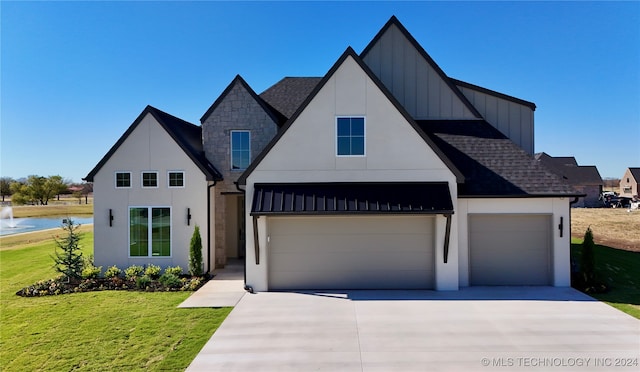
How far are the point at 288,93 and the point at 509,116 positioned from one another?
10.2m

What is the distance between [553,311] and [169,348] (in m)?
9.52

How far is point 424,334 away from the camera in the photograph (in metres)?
6.84

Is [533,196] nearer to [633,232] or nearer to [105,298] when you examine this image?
[105,298]

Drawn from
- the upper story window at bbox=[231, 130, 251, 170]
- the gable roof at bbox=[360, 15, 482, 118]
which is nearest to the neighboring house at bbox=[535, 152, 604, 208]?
the gable roof at bbox=[360, 15, 482, 118]

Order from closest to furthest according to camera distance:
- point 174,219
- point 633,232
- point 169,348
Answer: point 169,348 → point 174,219 → point 633,232

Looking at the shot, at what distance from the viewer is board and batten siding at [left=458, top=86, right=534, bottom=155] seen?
41.7 feet

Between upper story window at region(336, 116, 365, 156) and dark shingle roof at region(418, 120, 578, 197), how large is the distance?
347 cm

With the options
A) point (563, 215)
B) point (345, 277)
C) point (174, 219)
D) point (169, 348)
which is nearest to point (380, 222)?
point (345, 277)

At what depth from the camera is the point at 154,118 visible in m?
11.8

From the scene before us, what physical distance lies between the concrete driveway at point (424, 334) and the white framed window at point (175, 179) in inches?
210

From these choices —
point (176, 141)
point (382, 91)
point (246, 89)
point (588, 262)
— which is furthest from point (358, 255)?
point (246, 89)

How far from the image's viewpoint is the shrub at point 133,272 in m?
11.0

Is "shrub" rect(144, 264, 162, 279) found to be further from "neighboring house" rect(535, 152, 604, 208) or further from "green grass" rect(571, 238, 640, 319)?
"neighboring house" rect(535, 152, 604, 208)

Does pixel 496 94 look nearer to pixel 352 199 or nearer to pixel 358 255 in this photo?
pixel 352 199
